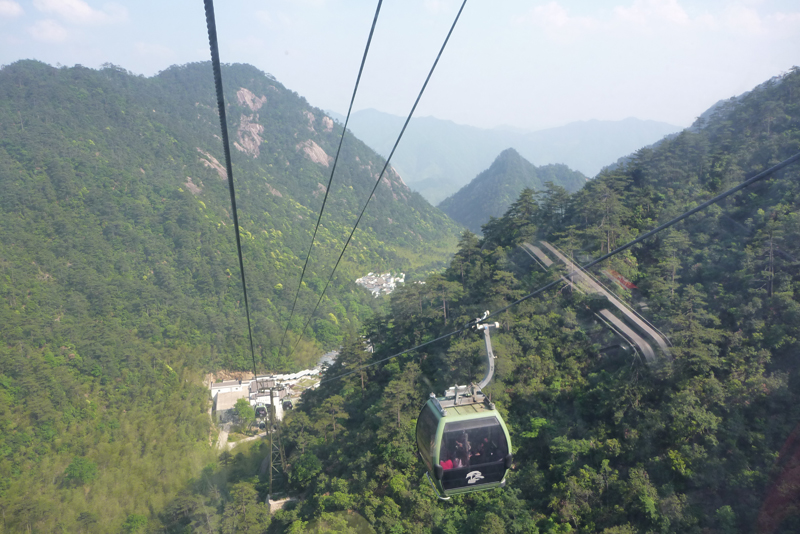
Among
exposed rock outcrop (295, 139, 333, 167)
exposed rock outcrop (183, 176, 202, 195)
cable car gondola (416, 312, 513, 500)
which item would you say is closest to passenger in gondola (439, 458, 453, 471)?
cable car gondola (416, 312, 513, 500)

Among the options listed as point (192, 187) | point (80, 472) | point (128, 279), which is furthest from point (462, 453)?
point (192, 187)

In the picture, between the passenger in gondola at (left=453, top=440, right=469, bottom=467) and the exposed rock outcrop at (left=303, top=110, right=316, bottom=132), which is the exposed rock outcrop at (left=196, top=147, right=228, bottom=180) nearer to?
the exposed rock outcrop at (left=303, top=110, right=316, bottom=132)

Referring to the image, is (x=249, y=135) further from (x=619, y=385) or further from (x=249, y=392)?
(x=619, y=385)

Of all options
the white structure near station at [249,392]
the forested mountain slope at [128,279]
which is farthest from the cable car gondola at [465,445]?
the white structure near station at [249,392]

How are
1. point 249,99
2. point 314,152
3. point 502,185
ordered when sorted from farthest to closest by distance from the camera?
point 502,185 < point 249,99 < point 314,152

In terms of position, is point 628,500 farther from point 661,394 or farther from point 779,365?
point 779,365

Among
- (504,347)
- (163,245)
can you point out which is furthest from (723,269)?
(163,245)
